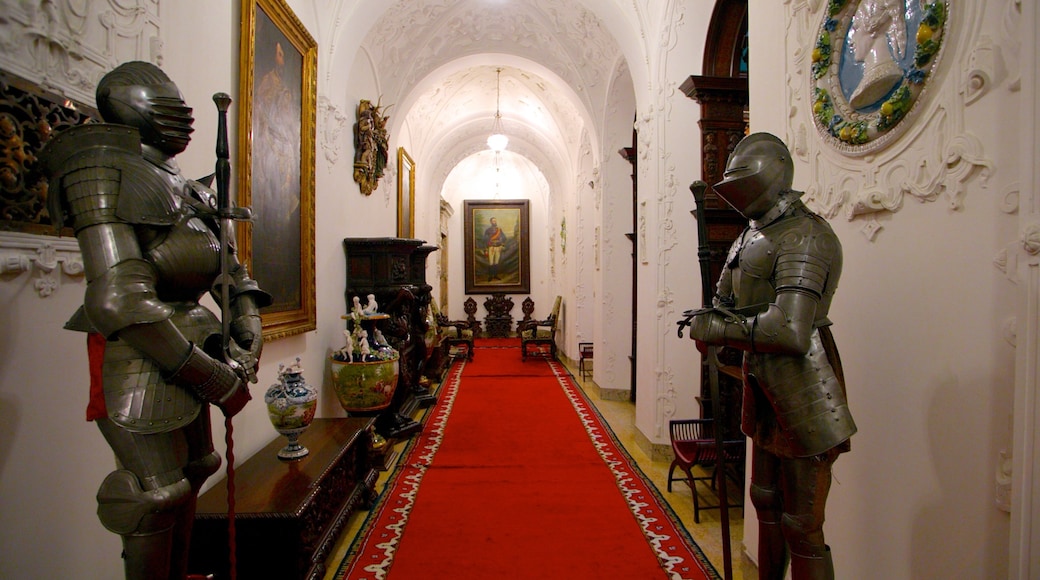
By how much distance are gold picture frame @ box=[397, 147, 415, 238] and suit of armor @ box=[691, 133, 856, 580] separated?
6.67 meters

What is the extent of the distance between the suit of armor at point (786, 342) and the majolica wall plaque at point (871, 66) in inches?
15.8

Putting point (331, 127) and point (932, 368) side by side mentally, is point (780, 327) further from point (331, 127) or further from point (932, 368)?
point (331, 127)

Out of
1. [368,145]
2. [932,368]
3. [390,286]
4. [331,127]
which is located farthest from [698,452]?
[368,145]

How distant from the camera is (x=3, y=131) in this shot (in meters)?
1.55

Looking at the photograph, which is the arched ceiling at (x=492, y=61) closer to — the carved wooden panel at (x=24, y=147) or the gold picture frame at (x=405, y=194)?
the gold picture frame at (x=405, y=194)

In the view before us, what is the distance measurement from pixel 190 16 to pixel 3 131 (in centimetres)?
143

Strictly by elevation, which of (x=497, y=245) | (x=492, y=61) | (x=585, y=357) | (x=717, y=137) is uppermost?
(x=492, y=61)

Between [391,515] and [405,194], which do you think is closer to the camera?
[391,515]

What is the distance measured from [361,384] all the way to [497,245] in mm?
11689

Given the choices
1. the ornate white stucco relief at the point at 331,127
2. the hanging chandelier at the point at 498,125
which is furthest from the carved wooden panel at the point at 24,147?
the hanging chandelier at the point at 498,125

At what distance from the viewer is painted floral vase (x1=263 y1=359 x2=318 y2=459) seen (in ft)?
10.0

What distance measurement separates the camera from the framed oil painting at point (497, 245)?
15852 millimetres

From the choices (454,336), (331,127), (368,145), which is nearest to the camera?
(331,127)

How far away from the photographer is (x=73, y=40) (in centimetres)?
182
